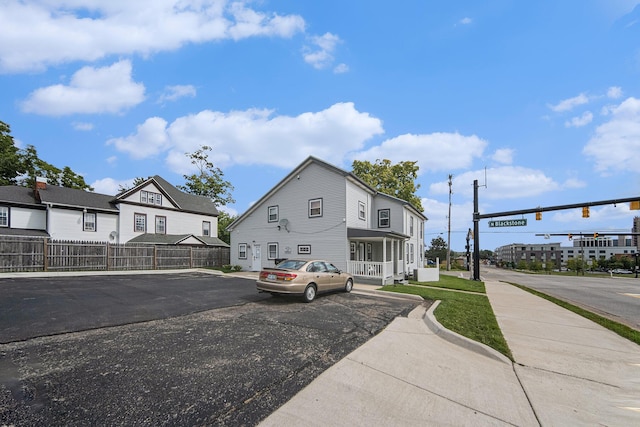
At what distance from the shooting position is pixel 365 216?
20.4 metres

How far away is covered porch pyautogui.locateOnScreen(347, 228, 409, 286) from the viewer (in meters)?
16.2

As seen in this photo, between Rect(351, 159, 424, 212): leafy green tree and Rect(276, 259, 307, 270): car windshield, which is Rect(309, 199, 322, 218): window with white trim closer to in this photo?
Rect(276, 259, 307, 270): car windshield

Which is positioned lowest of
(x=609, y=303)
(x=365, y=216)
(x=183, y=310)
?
(x=609, y=303)

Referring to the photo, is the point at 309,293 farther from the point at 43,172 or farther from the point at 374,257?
the point at 43,172

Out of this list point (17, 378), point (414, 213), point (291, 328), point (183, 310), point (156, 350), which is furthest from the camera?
point (414, 213)

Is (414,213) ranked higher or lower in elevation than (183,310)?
higher

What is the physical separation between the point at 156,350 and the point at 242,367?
177cm

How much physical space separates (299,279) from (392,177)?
28137mm

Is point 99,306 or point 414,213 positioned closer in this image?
point 99,306

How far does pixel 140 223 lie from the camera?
28.1 metres

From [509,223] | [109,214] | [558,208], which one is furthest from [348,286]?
[109,214]

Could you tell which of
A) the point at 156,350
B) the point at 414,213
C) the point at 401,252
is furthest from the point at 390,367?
the point at 414,213

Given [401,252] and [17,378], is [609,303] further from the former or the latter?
[17,378]

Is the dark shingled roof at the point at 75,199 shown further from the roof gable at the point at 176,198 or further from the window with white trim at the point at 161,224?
the window with white trim at the point at 161,224
